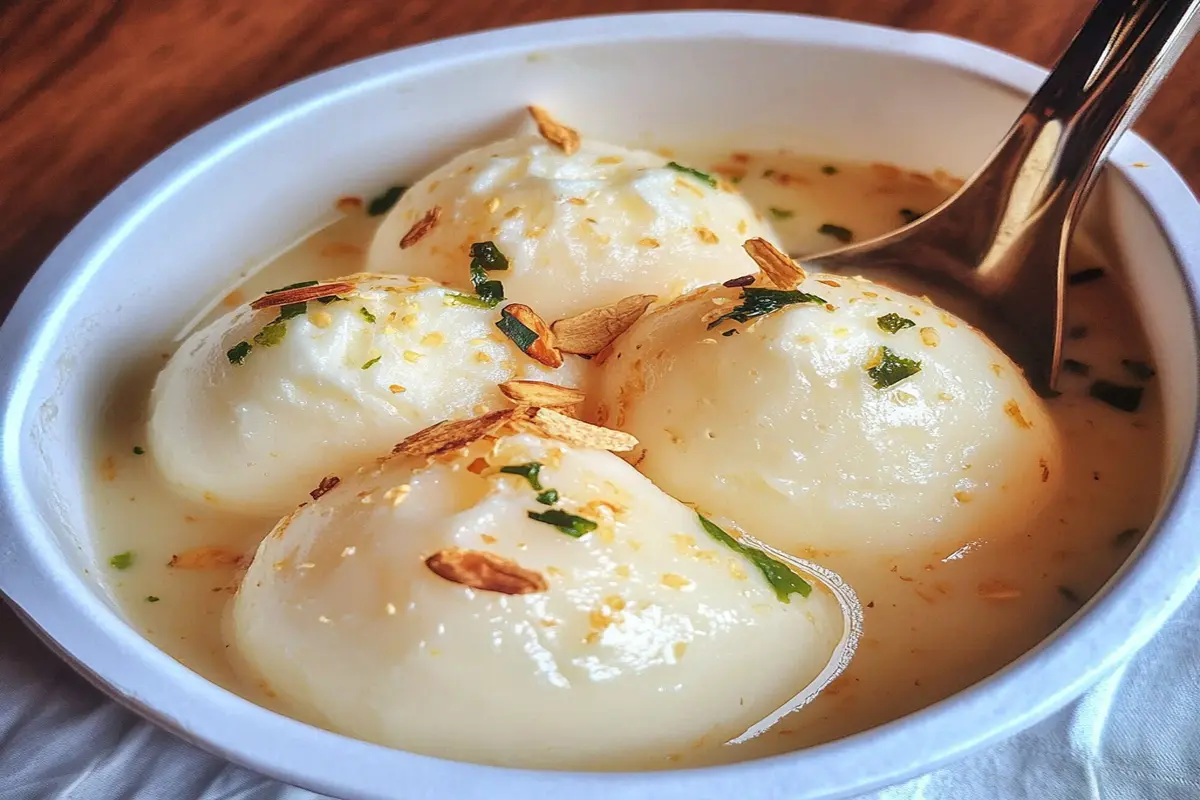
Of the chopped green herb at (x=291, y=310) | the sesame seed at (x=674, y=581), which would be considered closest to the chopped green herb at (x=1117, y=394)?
the sesame seed at (x=674, y=581)

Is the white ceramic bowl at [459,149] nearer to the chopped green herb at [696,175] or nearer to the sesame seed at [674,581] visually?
the sesame seed at [674,581]

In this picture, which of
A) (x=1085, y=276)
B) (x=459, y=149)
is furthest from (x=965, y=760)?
(x=459, y=149)

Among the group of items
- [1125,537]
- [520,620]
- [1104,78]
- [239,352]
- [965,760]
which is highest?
[1104,78]

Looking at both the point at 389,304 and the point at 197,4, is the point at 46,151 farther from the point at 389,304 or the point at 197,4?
the point at 389,304

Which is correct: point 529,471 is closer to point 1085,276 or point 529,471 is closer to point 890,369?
point 890,369

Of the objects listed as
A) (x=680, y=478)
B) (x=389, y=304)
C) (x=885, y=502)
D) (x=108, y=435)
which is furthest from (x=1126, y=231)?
(x=108, y=435)

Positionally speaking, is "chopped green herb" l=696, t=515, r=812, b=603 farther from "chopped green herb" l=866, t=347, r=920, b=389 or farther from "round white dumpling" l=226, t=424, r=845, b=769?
"chopped green herb" l=866, t=347, r=920, b=389

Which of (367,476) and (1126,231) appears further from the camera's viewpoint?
(1126,231)
